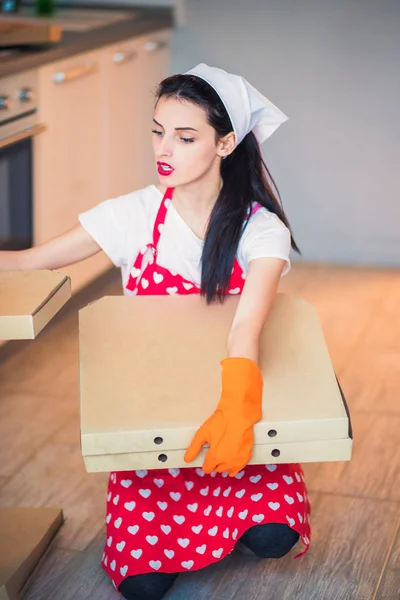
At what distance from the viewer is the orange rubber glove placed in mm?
1347

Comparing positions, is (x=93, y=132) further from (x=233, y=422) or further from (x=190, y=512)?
(x=233, y=422)

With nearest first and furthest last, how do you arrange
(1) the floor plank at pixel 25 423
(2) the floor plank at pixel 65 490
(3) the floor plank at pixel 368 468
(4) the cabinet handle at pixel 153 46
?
(2) the floor plank at pixel 65 490 → (3) the floor plank at pixel 368 468 → (1) the floor plank at pixel 25 423 → (4) the cabinet handle at pixel 153 46

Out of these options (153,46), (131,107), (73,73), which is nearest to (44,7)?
(153,46)

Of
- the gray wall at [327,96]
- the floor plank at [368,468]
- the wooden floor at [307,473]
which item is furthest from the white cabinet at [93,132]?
the floor plank at [368,468]

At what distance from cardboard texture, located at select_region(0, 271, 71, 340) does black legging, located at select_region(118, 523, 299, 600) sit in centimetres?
55

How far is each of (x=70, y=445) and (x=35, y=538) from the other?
0.49m

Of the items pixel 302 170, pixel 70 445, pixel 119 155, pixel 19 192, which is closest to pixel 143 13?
pixel 119 155

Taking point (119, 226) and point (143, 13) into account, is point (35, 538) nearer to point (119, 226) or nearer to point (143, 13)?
point (119, 226)

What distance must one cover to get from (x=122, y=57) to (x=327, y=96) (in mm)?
821

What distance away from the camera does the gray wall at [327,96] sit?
354 cm

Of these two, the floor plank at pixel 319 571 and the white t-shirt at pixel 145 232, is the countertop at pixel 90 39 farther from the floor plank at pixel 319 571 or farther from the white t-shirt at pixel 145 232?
the floor plank at pixel 319 571

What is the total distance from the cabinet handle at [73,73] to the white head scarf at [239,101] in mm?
1237

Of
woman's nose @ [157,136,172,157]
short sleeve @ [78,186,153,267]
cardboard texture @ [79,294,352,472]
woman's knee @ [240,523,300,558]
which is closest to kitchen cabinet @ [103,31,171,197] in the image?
short sleeve @ [78,186,153,267]

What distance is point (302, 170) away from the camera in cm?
369
